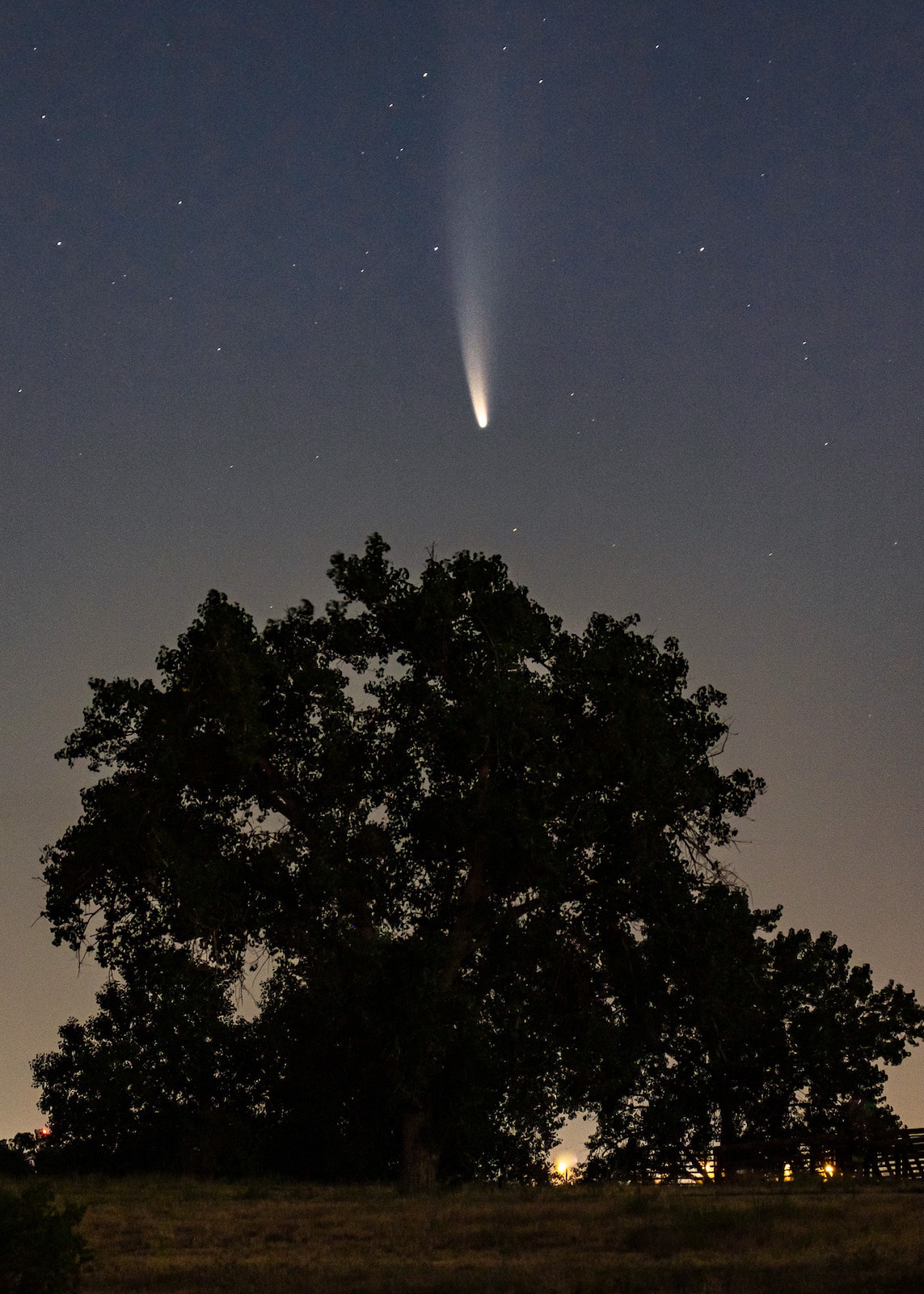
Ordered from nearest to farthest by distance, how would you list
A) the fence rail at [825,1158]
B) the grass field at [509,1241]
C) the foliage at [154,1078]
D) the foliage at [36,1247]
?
the foliage at [36,1247], the grass field at [509,1241], the foliage at [154,1078], the fence rail at [825,1158]

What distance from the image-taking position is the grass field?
14.1m

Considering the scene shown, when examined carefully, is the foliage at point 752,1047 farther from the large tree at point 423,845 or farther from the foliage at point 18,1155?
the foliage at point 18,1155

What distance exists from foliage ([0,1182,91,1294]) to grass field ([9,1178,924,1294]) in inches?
61.4

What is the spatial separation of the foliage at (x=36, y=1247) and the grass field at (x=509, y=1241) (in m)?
1.56

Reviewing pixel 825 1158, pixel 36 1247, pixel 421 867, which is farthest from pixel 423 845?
pixel 36 1247

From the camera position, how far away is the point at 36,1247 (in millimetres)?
13359

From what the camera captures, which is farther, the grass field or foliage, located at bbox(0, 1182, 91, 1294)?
the grass field

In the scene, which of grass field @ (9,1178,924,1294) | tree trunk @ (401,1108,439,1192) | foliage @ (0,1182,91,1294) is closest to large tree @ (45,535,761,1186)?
tree trunk @ (401,1108,439,1192)

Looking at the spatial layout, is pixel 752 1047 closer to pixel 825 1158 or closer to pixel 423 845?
pixel 825 1158

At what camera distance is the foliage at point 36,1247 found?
1317 cm

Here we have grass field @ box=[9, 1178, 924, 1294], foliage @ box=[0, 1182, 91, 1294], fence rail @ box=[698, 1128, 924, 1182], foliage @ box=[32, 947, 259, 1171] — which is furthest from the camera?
fence rail @ box=[698, 1128, 924, 1182]

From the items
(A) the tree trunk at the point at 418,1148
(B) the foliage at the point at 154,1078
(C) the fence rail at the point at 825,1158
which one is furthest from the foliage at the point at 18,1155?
(C) the fence rail at the point at 825,1158

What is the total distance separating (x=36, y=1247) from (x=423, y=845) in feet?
54.7

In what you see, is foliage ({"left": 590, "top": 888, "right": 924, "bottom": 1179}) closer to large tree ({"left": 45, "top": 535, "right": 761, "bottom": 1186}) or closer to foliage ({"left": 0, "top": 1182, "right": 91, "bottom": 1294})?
large tree ({"left": 45, "top": 535, "right": 761, "bottom": 1186})
